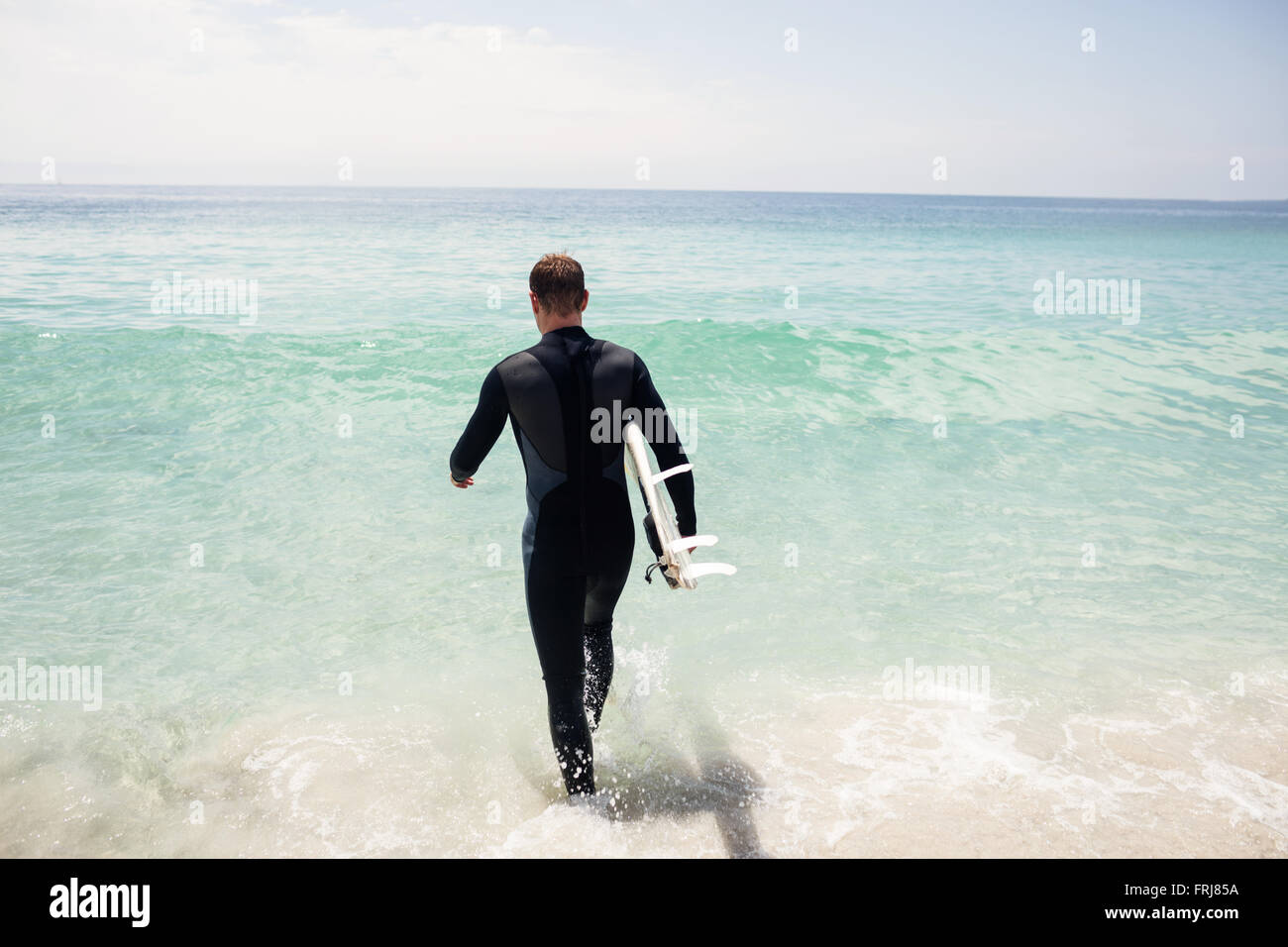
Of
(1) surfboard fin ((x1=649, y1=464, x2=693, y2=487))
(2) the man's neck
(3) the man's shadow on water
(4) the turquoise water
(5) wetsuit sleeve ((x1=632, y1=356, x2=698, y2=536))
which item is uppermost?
(2) the man's neck

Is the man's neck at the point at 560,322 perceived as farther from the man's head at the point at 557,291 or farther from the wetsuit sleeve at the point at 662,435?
the wetsuit sleeve at the point at 662,435

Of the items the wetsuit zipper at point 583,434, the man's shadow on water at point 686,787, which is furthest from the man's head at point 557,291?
the man's shadow on water at point 686,787

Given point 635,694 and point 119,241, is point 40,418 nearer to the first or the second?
point 635,694

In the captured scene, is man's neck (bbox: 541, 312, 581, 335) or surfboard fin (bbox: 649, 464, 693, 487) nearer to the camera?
surfboard fin (bbox: 649, 464, 693, 487)

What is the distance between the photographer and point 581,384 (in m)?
3.02

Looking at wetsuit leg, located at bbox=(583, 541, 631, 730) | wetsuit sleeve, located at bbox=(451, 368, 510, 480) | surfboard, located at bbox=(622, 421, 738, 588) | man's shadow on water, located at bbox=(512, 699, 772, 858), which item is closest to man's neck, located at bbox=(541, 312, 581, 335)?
wetsuit sleeve, located at bbox=(451, 368, 510, 480)

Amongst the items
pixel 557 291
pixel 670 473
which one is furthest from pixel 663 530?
pixel 557 291

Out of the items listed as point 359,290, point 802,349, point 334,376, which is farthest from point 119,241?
point 802,349

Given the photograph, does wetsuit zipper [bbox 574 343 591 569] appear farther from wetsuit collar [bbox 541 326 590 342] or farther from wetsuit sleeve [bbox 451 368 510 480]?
wetsuit sleeve [bbox 451 368 510 480]

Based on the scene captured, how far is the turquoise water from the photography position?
10.8 feet

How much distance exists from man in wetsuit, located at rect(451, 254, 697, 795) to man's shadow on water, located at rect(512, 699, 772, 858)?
195mm

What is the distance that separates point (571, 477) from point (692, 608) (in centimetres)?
229

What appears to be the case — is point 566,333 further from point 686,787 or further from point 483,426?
point 686,787

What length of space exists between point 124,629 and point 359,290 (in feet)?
46.6
